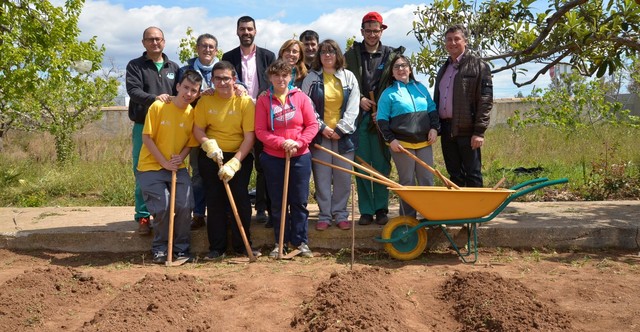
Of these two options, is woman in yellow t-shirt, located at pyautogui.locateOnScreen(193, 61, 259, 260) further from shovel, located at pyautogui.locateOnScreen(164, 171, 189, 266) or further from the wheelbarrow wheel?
the wheelbarrow wheel

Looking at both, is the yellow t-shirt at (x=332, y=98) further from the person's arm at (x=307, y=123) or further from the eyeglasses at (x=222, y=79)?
the eyeglasses at (x=222, y=79)

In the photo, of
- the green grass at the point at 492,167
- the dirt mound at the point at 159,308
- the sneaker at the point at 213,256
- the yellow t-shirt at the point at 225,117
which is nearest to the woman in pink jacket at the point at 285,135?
the yellow t-shirt at the point at 225,117

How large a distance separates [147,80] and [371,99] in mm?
1972

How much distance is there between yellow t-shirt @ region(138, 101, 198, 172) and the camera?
5.51m

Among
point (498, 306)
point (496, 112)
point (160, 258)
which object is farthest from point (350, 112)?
point (496, 112)

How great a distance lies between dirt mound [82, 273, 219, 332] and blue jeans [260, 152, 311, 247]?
1.13m

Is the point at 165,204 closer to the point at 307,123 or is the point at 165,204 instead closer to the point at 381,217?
the point at 307,123

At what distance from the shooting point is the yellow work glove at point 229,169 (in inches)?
207

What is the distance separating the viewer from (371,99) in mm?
5855

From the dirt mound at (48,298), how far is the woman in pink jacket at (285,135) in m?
1.57

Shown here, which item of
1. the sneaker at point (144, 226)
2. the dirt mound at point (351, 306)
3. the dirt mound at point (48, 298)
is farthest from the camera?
the sneaker at point (144, 226)

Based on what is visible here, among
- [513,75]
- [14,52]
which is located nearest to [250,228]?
[513,75]

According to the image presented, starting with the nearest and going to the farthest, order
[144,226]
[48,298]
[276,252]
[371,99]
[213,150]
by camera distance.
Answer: [48,298] < [213,150] < [276,252] < [371,99] < [144,226]

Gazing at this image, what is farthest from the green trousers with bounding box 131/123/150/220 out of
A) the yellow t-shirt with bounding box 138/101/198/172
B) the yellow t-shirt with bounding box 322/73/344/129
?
the yellow t-shirt with bounding box 322/73/344/129
